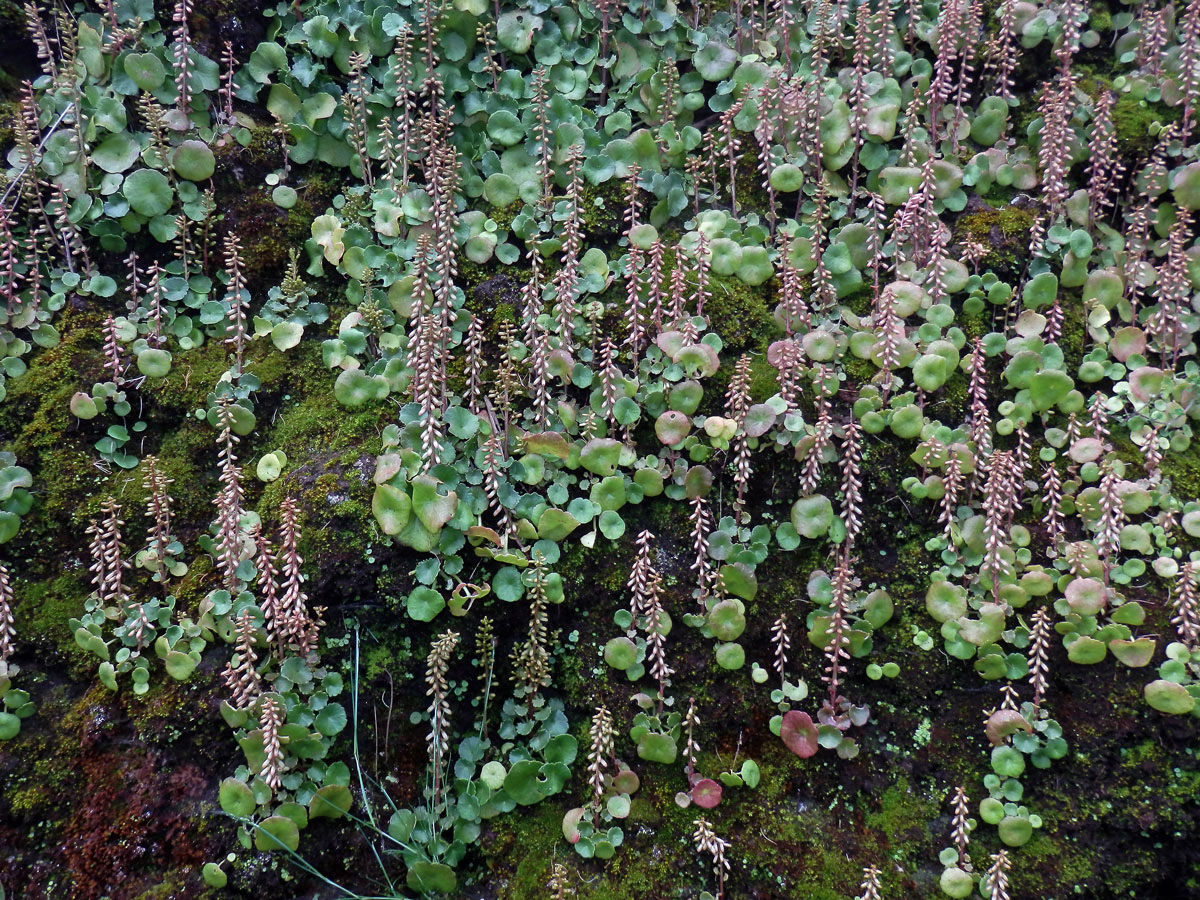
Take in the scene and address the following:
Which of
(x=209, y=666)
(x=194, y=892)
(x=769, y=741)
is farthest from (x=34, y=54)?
(x=769, y=741)

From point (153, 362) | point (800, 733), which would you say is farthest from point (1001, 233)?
point (153, 362)

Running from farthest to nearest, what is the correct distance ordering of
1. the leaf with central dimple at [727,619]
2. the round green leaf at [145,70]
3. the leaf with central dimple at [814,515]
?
the round green leaf at [145,70] → the leaf with central dimple at [814,515] → the leaf with central dimple at [727,619]

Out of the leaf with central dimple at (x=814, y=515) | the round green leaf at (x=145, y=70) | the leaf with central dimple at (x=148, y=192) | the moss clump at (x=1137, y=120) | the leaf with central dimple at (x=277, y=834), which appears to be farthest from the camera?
the moss clump at (x=1137, y=120)

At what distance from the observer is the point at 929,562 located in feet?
→ 9.91

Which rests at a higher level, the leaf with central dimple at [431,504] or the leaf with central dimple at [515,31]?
the leaf with central dimple at [515,31]

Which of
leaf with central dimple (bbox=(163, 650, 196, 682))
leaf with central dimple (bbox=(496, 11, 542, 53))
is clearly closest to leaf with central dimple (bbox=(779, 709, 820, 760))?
leaf with central dimple (bbox=(163, 650, 196, 682))

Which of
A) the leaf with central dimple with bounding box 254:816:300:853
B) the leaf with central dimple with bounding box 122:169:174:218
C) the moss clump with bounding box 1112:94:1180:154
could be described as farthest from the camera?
the moss clump with bounding box 1112:94:1180:154

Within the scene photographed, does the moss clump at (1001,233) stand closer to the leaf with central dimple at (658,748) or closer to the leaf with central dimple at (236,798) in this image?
the leaf with central dimple at (658,748)

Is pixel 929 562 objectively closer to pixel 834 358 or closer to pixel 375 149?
pixel 834 358

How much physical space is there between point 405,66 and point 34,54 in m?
1.72

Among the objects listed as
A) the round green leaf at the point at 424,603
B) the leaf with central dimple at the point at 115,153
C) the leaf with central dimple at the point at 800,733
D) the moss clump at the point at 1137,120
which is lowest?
the leaf with central dimple at the point at 800,733

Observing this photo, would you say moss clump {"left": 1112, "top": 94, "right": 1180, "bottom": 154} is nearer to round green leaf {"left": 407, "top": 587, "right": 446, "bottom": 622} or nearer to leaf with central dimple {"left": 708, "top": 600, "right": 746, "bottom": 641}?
leaf with central dimple {"left": 708, "top": 600, "right": 746, "bottom": 641}

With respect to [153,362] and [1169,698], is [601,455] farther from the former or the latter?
[1169,698]

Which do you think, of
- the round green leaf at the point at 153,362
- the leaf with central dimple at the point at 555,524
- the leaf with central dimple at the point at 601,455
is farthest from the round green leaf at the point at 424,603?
the round green leaf at the point at 153,362
